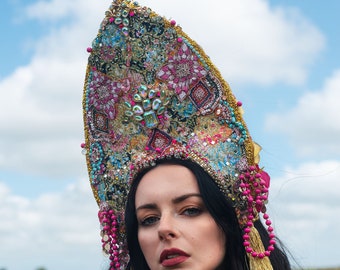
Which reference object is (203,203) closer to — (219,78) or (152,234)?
(152,234)

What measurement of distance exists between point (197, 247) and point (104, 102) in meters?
1.36

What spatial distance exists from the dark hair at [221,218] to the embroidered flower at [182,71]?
56 centimetres

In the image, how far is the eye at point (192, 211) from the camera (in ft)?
18.7

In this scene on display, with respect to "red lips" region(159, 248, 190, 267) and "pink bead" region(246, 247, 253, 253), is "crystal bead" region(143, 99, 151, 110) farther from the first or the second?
"pink bead" region(246, 247, 253, 253)

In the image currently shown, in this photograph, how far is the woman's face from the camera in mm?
5617

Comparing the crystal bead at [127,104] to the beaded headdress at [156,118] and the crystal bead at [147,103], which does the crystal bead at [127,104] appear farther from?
the crystal bead at [147,103]

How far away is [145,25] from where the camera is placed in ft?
19.8

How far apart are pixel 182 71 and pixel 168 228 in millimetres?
1170

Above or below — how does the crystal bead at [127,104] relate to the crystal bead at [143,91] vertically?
below

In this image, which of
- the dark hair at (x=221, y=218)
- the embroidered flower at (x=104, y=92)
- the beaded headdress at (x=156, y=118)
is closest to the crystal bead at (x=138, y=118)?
the beaded headdress at (x=156, y=118)

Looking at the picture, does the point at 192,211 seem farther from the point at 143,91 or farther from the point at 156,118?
the point at 143,91

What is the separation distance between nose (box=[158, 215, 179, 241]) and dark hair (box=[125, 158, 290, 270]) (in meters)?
0.28

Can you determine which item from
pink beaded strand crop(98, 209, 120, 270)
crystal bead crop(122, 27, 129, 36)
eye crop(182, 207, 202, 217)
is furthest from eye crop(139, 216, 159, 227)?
crystal bead crop(122, 27, 129, 36)

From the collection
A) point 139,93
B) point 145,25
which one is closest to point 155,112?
point 139,93
